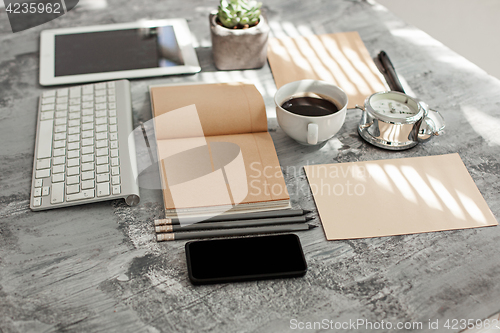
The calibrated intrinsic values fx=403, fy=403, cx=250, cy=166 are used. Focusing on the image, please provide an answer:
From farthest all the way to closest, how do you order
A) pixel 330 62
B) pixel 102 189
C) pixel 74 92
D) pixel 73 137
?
pixel 330 62 → pixel 74 92 → pixel 73 137 → pixel 102 189

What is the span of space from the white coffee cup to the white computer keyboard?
0.29 metres

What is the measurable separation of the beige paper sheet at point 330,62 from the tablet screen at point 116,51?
0.26 meters

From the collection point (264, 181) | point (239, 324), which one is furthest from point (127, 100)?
point (239, 324)

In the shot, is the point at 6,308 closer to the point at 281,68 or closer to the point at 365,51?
the point at 281,68

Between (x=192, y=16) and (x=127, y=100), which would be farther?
(x=192, y=16)

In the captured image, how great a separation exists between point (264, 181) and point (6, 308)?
1.38 ft

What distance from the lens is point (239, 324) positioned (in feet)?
1.75

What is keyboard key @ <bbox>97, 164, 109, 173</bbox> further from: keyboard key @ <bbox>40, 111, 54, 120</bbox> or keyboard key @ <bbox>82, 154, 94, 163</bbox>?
keyboard key @ <bbox>40, 111, 54, 120</bbox>

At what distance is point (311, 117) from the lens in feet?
2.37

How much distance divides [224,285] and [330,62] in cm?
67

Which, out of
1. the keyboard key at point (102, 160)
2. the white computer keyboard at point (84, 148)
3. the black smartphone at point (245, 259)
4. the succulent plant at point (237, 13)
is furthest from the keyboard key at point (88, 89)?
the black smartphone at point (245, 259)

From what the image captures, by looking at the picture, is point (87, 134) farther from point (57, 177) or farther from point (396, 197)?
point (396, 197)

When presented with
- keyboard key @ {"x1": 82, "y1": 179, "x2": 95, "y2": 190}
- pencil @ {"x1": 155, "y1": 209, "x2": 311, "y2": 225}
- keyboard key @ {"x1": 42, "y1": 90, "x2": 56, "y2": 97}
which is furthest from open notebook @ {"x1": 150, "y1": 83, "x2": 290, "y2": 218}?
keyboard key @ {"x1": 42, "y1": 90, "x2": 56, "y2": 97}

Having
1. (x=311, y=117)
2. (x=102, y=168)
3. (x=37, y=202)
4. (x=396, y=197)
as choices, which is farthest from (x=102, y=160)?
(x=396, y=197)
